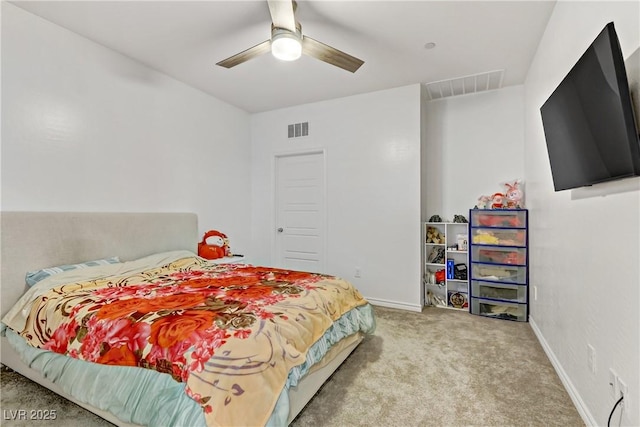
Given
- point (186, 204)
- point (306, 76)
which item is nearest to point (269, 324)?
point (186, 204)

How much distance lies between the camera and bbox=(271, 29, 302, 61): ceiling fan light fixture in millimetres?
2195

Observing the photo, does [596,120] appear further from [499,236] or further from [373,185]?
[373,185]

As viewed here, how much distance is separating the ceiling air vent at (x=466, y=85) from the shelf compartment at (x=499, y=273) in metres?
2.11

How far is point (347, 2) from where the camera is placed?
226 cm

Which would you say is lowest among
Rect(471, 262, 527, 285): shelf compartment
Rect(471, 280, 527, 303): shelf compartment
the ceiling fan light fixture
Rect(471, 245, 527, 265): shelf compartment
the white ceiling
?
Rect(471, 280, 527, 303): shelf compartment

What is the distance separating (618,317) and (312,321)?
57.8 inches

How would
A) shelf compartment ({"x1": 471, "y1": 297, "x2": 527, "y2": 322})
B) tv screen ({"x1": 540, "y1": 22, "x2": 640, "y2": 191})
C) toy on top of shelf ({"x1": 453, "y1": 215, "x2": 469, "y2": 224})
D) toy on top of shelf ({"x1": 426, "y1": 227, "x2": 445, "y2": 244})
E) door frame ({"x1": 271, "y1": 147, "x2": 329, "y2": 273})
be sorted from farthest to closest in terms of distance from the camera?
door frame ({"x1": 271, "y1": 147, "x2": 329, "y2": 273}), toy on top of shelf ({"x1": 426, "y1": 227, "x2": 445, "y2": 244}), toy on top of shelf ({"x1": 453, "y1": 215, "x2": 469, "y2": 224}), shelf compartment ({"x1": 471, "y1": 297, "x2": 527, "y2": 322}), tv screen ({"x1": 540, "y1": 22, "x2": 640, "y2": 191})

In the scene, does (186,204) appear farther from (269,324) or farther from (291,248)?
(269,324)

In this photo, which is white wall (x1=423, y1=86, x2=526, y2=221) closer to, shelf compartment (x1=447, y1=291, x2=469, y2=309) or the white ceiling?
the white ceiling

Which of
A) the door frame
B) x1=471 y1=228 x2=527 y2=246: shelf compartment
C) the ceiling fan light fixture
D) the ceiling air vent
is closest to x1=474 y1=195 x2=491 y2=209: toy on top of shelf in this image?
x1=471 y1=228 x2=527 y2=246: shelf compartment

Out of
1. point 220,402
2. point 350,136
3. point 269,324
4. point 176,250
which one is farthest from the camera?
point 350,136

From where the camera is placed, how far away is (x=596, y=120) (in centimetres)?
143

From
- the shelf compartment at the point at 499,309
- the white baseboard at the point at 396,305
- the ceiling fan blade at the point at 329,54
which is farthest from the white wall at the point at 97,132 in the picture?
the shelf compartment at the point at 499,309

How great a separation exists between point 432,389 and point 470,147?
3.04 m
